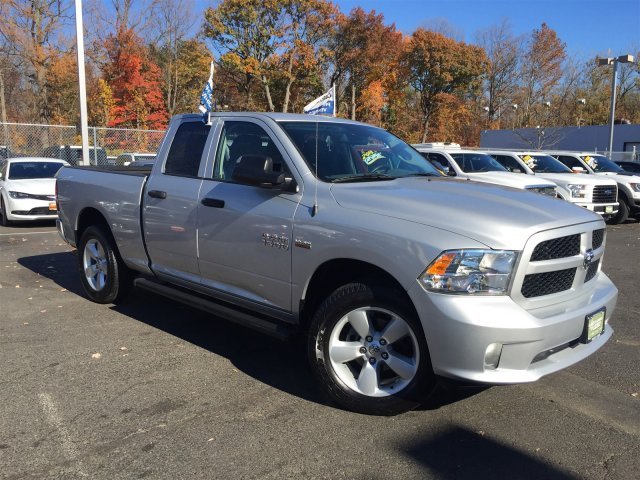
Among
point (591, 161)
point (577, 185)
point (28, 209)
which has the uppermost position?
point (591, 161)

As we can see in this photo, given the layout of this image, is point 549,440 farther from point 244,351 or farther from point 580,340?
point 244,351

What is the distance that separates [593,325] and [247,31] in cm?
3453

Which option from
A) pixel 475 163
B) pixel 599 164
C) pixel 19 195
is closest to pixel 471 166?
pixel 475 163

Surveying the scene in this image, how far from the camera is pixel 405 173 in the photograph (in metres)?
4.43

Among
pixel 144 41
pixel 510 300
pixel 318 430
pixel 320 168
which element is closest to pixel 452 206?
pixel 510 300

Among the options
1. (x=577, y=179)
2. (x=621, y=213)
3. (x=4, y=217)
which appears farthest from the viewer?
(x=621, y=213)

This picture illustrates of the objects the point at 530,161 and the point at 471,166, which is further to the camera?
the point at 530,161

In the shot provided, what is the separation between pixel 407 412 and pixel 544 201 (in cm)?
165

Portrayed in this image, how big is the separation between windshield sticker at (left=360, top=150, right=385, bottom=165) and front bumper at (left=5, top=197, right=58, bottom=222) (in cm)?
962

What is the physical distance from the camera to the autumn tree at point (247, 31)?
112ft

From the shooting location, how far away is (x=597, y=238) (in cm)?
374

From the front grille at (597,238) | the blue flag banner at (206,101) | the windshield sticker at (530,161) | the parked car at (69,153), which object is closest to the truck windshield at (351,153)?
the blue flag banner at (206,101)

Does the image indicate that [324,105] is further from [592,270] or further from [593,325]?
[593,325]

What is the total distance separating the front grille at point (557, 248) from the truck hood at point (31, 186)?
11.1m
